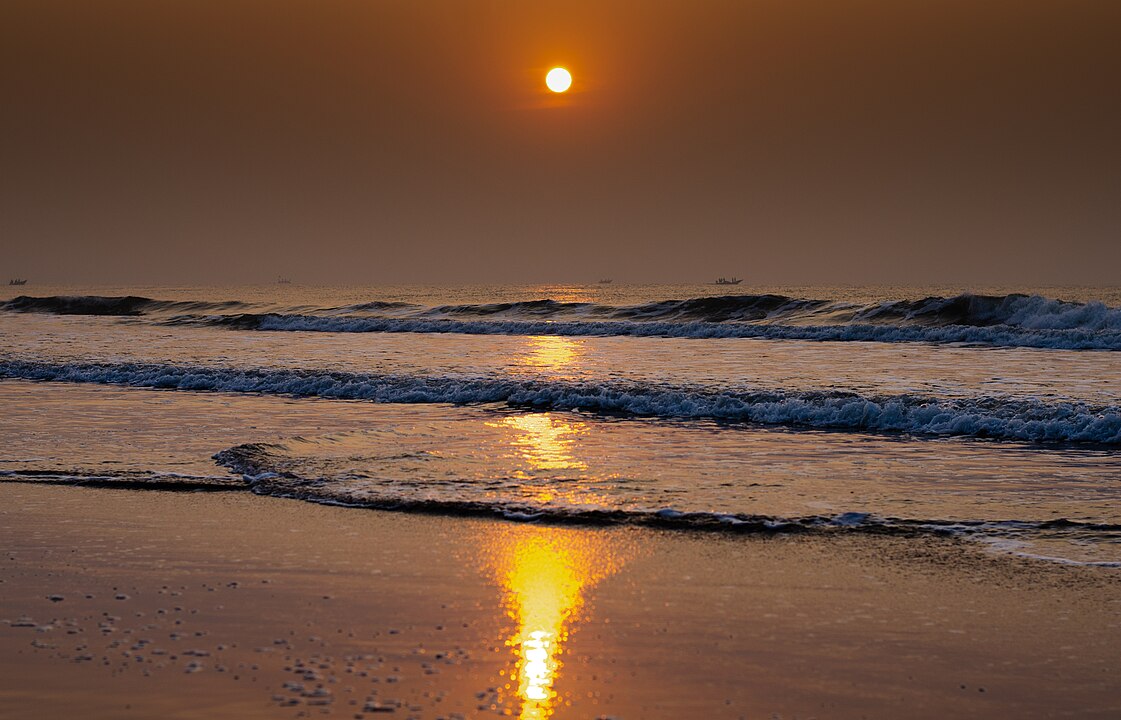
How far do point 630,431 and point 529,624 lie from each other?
8.70 m

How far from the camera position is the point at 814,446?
13078 mm

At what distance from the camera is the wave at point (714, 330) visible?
32219mm

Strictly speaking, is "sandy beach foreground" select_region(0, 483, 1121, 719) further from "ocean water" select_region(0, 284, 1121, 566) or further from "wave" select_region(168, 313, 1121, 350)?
"wave" select_region(168, 313, 1121, 350)

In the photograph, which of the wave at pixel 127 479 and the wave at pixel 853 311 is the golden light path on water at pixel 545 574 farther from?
the wave at pixel 853 311

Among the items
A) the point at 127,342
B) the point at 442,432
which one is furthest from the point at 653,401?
the point at 127,342

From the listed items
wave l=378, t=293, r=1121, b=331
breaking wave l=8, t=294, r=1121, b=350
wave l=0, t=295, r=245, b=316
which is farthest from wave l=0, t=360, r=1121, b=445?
wave l=0, t=295, r=245, b=316

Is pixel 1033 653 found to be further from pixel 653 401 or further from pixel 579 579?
pixel 653 401

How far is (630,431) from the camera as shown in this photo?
14.6 meters

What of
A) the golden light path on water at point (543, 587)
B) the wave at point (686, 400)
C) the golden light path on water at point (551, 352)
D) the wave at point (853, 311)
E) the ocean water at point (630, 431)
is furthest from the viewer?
the wave at point (853, 311)

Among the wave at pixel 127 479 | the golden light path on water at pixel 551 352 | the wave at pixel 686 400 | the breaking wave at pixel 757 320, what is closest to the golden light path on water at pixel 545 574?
the wave at pixel 127 479

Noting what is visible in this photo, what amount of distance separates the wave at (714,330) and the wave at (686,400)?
17.1 meters

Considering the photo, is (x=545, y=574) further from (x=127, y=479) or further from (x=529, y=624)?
(x=127, y=479)

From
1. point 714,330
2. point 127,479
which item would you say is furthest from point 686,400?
point 714,330

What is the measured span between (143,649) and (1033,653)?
180 inches
